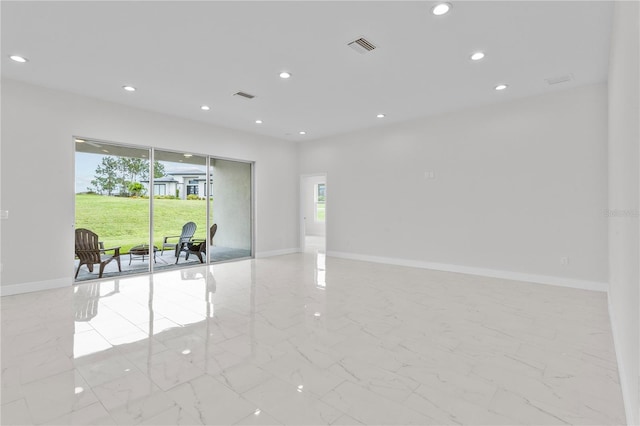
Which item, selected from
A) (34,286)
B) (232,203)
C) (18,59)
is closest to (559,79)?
(232,203)

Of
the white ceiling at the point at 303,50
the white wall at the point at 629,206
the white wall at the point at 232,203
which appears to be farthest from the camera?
the white wall at the point at 232,203

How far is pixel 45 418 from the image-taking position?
1766 millimetres

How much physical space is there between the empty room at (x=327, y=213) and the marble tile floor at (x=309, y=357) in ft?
0.07

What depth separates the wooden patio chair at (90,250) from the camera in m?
4.96

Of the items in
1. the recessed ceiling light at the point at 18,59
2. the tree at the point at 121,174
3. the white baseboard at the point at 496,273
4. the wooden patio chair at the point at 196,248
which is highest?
the recessed ceiling light at the point at 18,59

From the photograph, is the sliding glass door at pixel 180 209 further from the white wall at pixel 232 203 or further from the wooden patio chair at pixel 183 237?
the white wall at pixel 232 203

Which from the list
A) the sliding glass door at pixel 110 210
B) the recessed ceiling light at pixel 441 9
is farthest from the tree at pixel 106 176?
the recessed ceiling light at pixel 441 9

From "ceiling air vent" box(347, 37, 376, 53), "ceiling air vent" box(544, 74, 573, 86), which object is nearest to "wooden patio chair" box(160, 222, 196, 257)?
"ceiling air vent" box(347, 37, 376, 53)

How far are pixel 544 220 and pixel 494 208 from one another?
72 cm

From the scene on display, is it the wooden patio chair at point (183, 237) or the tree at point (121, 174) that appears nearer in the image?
the tree at point (121, 174)

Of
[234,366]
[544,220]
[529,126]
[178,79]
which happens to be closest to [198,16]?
[178,79]

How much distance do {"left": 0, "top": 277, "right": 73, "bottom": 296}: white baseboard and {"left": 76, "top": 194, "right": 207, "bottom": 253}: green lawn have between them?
2.65ft

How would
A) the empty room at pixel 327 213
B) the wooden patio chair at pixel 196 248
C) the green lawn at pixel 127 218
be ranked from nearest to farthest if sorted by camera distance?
1. the empty room at pixel 327 213
2. the green lawn at pixel 127 218
3. the wooden patio chair at pixel 196 248

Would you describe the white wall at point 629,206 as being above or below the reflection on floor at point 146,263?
above
